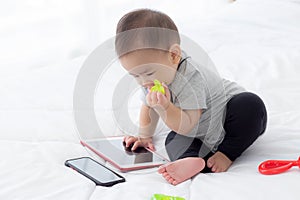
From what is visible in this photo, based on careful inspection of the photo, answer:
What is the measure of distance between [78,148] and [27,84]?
424 millimetres

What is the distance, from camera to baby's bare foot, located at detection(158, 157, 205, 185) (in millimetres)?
990

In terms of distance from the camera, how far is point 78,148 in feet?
3.77

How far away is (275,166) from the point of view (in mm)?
1001

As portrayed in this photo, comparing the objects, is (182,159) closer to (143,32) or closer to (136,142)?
(136,142)

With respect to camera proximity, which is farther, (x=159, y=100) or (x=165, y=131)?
(x=165, y=131)

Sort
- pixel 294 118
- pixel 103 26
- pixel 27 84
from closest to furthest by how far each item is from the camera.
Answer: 1. pixel 294 118
2. pixel 27 84
3. pixel 103 26

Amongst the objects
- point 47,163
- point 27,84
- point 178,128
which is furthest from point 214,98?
point 27,84

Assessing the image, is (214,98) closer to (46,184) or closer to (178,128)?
(178,128)

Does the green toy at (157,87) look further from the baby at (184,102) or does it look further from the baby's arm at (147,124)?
the baby's arm at (147,124)

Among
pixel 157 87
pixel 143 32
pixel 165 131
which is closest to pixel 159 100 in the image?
pixel 157 87

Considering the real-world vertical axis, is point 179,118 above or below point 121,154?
above

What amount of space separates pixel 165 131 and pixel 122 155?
0.53 ft

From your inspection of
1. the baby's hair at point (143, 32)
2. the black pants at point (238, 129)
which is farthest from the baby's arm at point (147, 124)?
the baby's hair at point (143, 32)

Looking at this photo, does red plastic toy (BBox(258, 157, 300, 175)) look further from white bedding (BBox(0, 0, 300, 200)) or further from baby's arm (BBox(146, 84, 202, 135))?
baby's arm (BBox(146, 84, 202, 135))
